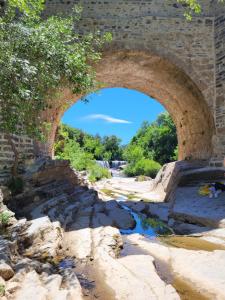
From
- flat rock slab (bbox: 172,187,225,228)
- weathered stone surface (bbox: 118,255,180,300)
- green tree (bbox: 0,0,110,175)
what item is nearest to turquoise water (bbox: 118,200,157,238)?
flat rock slab (bbox: 172,187,225,228)

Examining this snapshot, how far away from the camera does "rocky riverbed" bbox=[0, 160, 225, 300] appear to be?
160 inches

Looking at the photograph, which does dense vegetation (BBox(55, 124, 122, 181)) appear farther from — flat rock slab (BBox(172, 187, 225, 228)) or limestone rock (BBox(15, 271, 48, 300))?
limestone rock (BBox(15, 271, 48, 300))

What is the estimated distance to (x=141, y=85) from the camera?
46.9ft

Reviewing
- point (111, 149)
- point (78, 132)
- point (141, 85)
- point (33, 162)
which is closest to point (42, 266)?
point (33, 162)

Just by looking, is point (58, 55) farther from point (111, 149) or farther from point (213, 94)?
point (111, 149)

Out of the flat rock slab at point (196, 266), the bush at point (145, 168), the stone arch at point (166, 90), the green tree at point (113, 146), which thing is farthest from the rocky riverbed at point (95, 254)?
the green tree at point (113, 146)

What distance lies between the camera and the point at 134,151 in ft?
119

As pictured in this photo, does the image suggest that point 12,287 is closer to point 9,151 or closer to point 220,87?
point 9,151

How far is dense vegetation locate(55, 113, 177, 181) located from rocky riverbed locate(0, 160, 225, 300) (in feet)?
40.2

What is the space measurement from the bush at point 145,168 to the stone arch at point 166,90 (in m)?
14.0

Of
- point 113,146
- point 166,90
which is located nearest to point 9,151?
point 166,90

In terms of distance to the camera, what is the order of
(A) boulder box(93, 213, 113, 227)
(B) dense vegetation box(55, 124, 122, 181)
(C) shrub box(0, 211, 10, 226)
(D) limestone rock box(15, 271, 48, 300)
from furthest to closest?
(B) dense vegetation box(55, 124, 122, 181), (A) boulder box(93, 213, 113, 227), (C) shrub box(0, 211, 10, 226), (D) limestone rock box(15, 271, 48, 300)

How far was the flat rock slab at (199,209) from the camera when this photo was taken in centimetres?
812

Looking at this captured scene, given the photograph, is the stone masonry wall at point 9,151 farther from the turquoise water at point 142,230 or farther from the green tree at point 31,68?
the turquoise water at point 142,230
